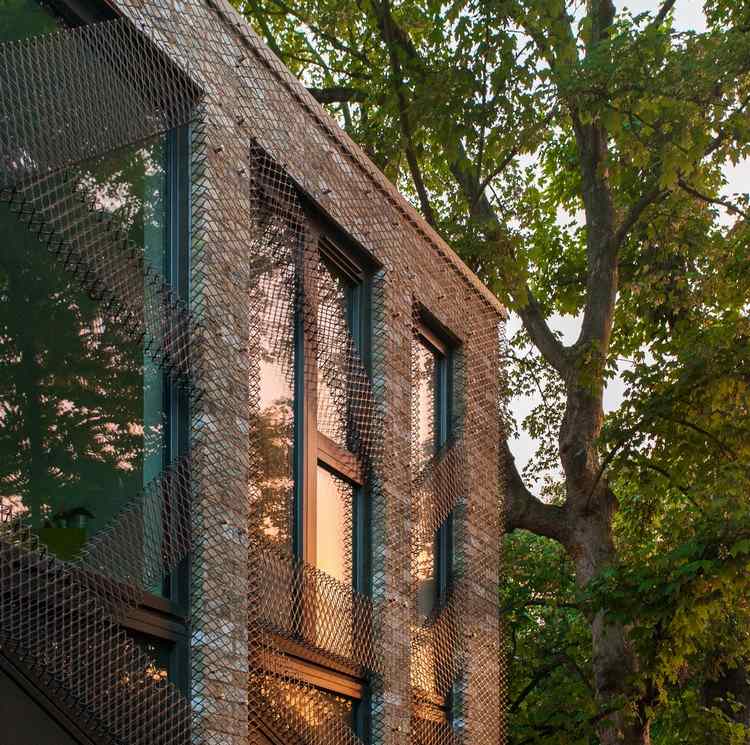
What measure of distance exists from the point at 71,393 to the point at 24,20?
4.92ft

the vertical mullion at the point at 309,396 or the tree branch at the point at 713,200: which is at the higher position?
the tree branch at the point at 713,200

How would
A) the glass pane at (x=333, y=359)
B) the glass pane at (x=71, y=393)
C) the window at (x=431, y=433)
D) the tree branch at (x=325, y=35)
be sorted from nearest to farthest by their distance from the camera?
the glass pane at (x=71, y=393), the glass pane at (x=333, y=359), the window at (x=431, y=433), the tree branch at (x=325, y=35)

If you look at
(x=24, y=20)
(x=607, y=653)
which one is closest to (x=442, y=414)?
(x=24, y=20)

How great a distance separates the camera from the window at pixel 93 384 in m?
5.12

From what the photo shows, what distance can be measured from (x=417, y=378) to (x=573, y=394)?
8.10 m

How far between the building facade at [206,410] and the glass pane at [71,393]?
1cm

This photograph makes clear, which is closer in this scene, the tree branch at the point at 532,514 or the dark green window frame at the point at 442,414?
the dark green window frame at the point at 442,414

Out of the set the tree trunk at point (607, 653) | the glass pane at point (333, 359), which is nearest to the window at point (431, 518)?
the glass pane at point (333, 359)

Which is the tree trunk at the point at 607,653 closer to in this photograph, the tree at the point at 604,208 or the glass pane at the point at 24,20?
the tree at the point at 604,208

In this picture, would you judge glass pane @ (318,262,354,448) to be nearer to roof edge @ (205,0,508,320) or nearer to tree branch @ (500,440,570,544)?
roof edge @ (205,0,508,320)

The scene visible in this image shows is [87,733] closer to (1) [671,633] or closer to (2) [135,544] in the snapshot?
(2) [135,544]

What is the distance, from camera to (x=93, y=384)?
5.54 meters

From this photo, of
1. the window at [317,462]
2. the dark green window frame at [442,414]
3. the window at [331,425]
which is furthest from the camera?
the dark green window frame at [442,414]

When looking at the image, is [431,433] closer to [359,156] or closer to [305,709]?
[359,156]
